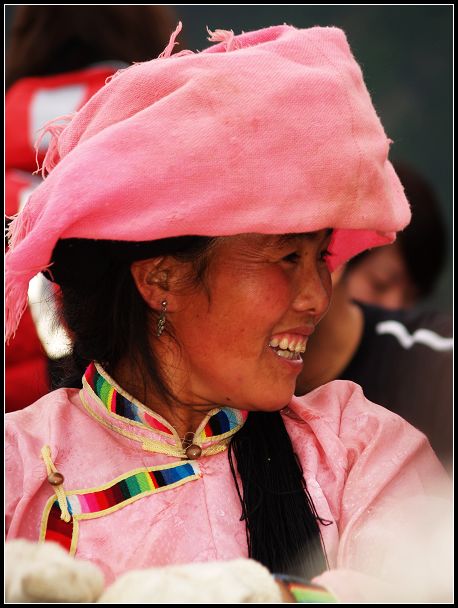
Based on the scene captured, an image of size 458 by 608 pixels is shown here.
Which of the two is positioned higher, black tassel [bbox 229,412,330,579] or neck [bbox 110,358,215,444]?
neck [bbox 110,358,215,444]

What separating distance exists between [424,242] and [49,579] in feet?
12.5

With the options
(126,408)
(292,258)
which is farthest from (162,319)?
(292,258)

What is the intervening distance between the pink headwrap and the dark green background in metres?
2.27

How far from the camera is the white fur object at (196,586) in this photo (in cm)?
141

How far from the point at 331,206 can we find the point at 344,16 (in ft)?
8.95

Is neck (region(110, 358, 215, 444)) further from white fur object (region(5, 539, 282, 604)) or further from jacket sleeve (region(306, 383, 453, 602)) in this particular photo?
white fur object (region(5, 539, 282, 604))

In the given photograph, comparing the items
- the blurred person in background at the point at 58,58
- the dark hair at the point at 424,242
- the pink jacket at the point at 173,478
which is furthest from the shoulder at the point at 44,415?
the dark hair at the point at 424,242

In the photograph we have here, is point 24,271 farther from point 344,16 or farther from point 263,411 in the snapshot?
point 344,16

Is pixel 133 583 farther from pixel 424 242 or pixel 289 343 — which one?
pixel 424 242

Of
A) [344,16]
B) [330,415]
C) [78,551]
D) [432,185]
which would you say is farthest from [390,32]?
[78,551]

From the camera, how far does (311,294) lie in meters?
2.00

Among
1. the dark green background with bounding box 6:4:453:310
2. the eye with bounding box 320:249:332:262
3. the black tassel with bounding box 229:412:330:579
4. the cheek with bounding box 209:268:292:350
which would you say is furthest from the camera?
the dark green background with bounding box 6:4:453:310

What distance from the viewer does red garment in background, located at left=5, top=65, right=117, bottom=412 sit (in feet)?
8.73

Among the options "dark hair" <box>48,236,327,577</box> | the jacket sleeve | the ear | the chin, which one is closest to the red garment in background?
"dark hair" <box>48,236,327,577</box>
